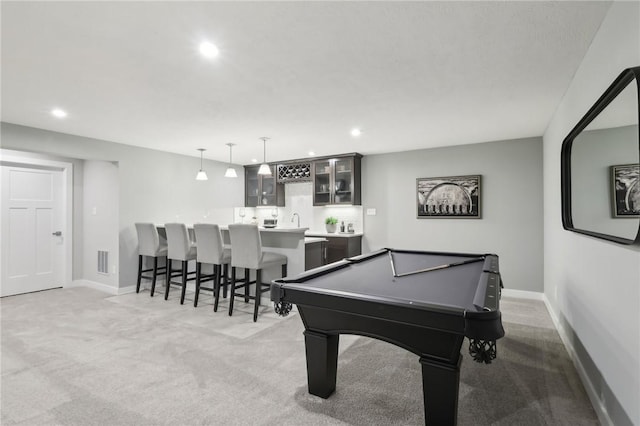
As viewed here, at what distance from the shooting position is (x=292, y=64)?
2.41m

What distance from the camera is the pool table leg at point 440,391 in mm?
1697

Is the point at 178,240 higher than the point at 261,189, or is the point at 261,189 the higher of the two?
the point at 261,189

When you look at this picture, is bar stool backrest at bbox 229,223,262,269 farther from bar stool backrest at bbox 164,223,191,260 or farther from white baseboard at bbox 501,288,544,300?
white baseboard at bbox 501,288,544,300

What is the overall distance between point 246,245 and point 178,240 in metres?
1.29

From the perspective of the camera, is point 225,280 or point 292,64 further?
point 225,280

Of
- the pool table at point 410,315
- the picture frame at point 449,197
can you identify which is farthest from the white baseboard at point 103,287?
the picture frame at point 449,197

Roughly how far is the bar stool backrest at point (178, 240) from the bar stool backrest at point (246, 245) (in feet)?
3.12

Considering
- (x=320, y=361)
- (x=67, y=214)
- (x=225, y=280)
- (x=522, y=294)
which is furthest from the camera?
(x=67, y=214)

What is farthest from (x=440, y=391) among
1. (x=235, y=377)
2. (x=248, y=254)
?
(x=248, y=254)

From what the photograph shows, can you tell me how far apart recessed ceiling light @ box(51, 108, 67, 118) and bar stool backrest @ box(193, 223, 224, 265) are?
1.82 metres

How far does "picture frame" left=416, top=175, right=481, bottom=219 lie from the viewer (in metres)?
5.06

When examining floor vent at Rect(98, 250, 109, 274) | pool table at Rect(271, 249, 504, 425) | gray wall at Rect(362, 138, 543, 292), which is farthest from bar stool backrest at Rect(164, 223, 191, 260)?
gray wall at Rect(362, 138, 543, 292)

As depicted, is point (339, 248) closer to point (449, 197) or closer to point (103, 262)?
point (449, 197)

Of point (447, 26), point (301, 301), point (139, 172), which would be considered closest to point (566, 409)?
point (301, 301)
